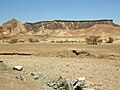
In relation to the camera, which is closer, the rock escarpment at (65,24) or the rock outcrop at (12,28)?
the rock outcrop at (12,28)

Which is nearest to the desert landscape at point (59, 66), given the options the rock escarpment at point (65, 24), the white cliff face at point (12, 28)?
the white cliff face at point (12, 28)

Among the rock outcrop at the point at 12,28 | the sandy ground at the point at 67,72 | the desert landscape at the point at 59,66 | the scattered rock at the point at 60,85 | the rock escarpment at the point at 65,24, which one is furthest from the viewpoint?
the rock escarpment at the point at 65,24

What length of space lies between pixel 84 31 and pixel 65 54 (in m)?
100

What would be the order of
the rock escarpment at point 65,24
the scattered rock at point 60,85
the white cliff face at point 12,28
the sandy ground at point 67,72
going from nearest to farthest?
the sandy ground at point 67,72, the scattered rock at point 60,85, the white cliff face at point 12,28, the rock escarpment at point 65,24

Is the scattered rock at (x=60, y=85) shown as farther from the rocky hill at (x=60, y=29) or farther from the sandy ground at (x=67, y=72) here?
the rocky hill at (x=60, y=29)

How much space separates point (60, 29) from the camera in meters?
142

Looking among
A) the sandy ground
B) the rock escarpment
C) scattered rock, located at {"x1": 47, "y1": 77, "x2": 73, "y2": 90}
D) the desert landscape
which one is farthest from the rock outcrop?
scattered rock, located at {"x1": 47, "y1": 77, "x2": 73, "y2": 90}

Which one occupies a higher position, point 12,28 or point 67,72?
point 67,72

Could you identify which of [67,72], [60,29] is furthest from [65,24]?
[67,72]

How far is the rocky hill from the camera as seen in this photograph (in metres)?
130

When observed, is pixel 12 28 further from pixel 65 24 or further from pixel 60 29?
pixel 65 24

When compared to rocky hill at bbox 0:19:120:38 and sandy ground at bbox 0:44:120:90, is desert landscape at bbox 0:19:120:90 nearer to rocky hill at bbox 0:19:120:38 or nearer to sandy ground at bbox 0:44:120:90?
sandy ground at bbox 0:44:120:90

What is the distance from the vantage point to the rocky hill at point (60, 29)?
5103 inches

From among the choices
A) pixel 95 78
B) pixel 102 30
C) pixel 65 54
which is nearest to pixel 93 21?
pixel 102 30
